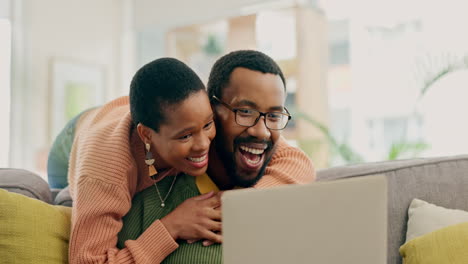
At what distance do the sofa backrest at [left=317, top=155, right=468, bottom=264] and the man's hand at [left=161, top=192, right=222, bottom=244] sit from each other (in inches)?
22.3

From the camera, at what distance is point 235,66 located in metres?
1.20

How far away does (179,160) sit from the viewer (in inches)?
45.0

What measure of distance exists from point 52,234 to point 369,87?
3.30m

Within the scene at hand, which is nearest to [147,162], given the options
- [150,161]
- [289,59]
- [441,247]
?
[150,161]

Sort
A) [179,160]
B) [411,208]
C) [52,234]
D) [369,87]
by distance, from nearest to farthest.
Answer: [179,160], [52,234], [411,208], [369,87]

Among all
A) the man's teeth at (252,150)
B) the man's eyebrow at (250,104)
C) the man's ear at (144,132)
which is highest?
the man's eyebrow at (250,104)

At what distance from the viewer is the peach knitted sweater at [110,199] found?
1138 mm

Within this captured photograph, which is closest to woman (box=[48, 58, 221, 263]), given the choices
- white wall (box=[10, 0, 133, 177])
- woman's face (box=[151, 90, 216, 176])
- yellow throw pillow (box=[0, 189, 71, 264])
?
woman's face (box=[151, 90, 216, 176])

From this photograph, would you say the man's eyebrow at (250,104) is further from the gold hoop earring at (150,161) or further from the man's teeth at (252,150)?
the gold hoop earring at (150,161)

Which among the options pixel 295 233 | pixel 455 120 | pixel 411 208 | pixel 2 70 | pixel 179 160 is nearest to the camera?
pixel 295 233

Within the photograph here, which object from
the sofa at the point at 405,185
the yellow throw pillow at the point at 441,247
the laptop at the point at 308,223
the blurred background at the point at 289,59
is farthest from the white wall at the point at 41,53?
the laptop at the point at 308,223

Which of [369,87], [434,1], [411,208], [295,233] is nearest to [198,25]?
[369,87]

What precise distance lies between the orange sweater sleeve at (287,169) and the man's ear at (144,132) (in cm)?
30

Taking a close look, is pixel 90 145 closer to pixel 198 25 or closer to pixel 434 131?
pixel 434 131
